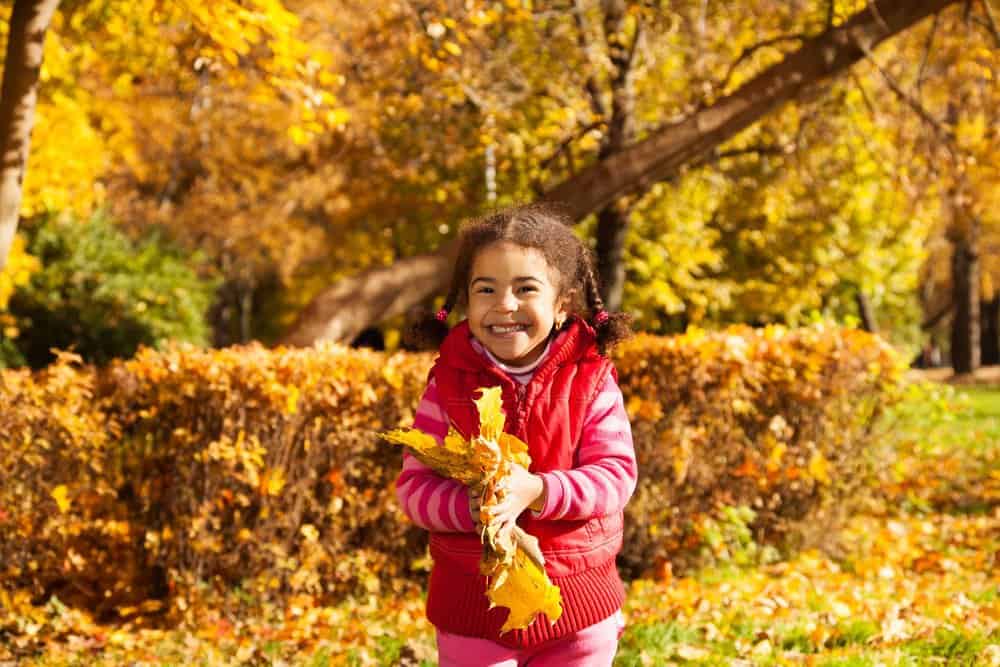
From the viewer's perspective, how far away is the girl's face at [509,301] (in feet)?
7.68

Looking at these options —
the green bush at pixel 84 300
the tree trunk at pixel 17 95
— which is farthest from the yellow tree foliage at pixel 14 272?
the tree trunk at pixel 17 95

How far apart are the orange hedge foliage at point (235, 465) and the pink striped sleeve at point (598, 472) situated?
2642mm

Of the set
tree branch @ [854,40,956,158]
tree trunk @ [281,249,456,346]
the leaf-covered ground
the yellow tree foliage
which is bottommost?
A: the leaf-covered ground

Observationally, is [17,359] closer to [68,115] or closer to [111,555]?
[68,115]

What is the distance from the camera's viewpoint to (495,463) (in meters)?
2.06

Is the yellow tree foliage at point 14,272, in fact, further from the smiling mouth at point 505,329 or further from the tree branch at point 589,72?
the smiling mouth at point 505,329

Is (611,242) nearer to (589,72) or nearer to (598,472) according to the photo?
(589,72)

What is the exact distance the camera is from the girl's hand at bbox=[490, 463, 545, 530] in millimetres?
2059

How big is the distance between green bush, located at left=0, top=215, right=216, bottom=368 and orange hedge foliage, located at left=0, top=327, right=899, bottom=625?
9.86m

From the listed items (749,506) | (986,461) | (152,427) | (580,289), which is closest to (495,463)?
(580,289)

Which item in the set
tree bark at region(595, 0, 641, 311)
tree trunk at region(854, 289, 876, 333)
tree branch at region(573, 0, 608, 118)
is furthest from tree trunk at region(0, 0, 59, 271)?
tree trunk at region(854, 289, 876, 333)

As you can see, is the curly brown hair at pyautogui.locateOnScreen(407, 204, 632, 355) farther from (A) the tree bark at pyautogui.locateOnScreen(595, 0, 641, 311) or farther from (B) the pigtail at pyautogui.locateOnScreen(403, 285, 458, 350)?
(A) the tree bark at pyautogui.locateOnScreen(595, 0, 641, 311)

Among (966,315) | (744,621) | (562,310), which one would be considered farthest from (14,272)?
(966,315)

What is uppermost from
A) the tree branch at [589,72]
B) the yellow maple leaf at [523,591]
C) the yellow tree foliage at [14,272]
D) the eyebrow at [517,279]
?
the tree branch at [589,72]
